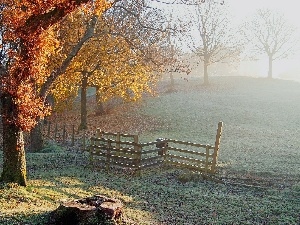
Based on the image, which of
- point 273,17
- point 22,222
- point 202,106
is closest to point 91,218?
point 22,222

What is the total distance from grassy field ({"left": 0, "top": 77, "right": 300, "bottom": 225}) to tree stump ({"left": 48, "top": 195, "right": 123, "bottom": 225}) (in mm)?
760

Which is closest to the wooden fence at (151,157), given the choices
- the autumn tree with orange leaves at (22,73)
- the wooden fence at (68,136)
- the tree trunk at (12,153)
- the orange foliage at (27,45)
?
the tree trunk at (12,153)

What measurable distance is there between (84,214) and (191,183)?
8373 millimetres

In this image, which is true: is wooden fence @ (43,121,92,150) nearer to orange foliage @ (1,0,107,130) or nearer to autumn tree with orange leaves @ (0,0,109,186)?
autumn tree with orange leaves @ (0,0,109,186)

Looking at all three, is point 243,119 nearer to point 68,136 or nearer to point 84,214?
point 68,136

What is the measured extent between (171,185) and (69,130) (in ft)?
63.1

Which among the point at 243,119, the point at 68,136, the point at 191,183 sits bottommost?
the point at 191,183

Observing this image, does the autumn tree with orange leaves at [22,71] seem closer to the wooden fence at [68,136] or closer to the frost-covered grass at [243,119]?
the frost-covered grass at [243,119]

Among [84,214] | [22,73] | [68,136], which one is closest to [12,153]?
[22,73]

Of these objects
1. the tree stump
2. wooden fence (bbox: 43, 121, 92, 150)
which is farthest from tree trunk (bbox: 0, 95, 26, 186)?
wooden fence (bbox: 43, 121, 92, 150)

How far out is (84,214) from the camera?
28.8ft

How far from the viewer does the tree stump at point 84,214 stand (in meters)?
8.75

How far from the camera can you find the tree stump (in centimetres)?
875

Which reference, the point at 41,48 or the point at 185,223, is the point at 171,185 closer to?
the point at 185,223
